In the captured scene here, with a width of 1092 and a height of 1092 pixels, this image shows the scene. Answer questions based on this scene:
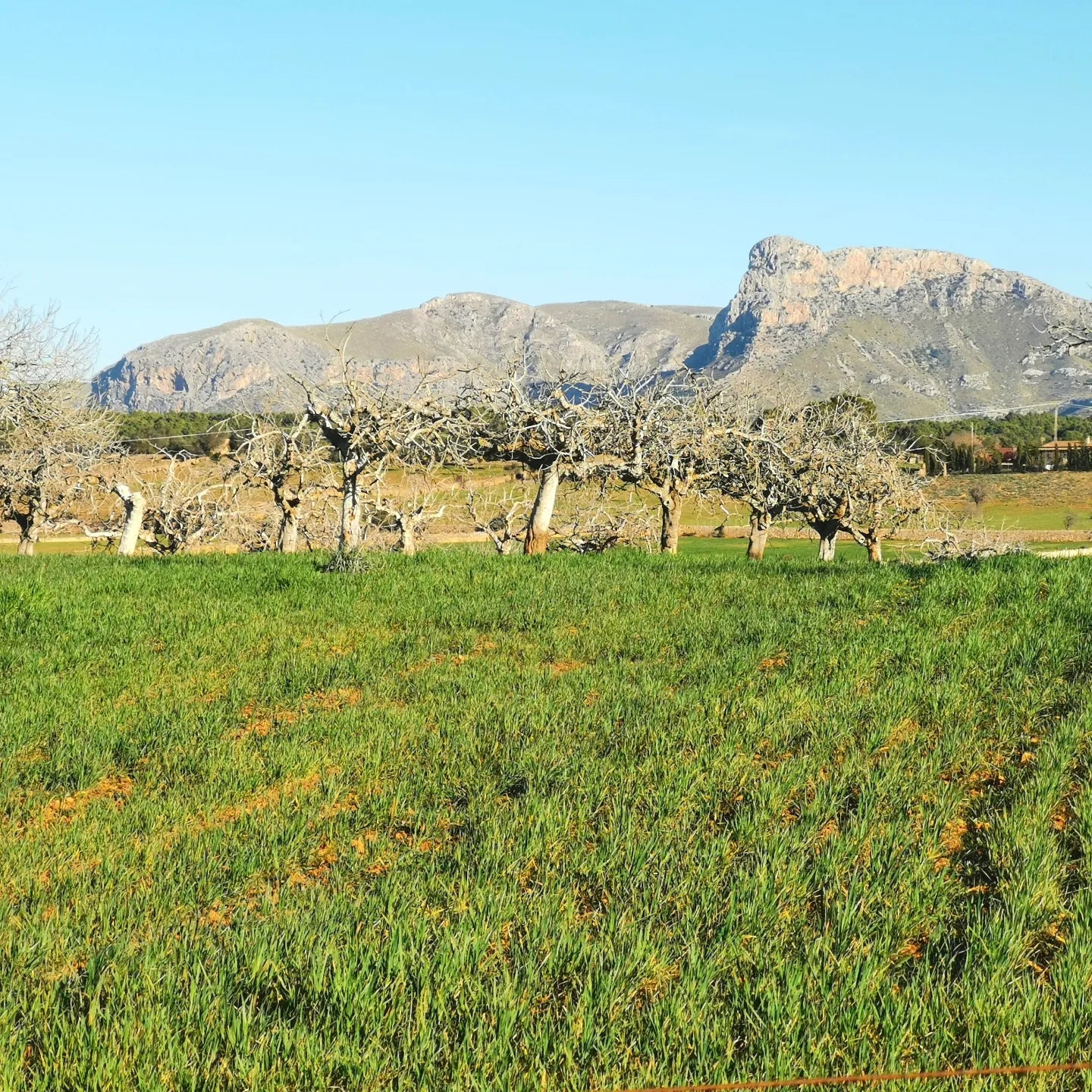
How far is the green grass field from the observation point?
12.2 ft

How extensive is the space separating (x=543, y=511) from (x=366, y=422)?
13.3ft

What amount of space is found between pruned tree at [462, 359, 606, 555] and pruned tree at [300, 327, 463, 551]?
764mm

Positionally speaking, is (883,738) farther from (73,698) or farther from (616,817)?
(73,698)

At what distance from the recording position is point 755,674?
8844 mm

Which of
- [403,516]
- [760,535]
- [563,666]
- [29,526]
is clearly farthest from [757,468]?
[29,526]

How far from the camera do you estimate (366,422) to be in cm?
1961

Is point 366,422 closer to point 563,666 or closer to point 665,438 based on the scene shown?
point 665,438

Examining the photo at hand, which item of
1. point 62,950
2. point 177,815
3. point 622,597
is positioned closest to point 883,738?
point 177,815

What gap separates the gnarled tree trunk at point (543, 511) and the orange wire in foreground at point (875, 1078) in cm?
1695

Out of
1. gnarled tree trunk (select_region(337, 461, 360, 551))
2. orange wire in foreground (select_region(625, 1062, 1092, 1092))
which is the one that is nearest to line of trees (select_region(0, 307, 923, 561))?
gnarled tree trunk (select_region(337, 461, 360, 551))

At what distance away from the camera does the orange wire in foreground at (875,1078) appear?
3.44 m

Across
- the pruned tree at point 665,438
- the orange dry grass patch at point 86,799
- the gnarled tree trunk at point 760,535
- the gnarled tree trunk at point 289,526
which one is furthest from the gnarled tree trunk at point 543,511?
the orange dry grass patch at point 86,799

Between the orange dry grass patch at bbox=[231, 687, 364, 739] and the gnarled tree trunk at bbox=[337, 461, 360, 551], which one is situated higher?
the gnarled tree trunk at bbox=[337, 461, 360, 551]

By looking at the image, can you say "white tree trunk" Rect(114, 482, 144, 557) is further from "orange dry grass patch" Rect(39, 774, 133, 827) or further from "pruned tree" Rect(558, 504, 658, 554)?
"orange dry grass patch" Rect(39, 774, 133, 827)
